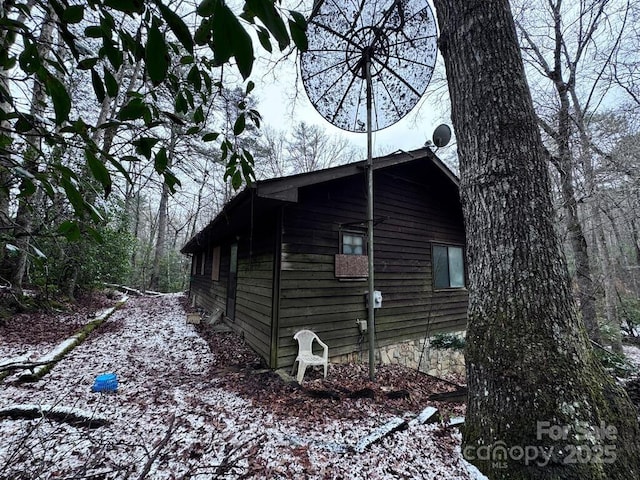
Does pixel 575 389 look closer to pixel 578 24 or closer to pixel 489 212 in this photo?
pixel 489 212

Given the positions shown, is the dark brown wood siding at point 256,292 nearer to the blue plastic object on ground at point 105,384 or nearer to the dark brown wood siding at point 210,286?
the dark brown wood siding at point 210,286

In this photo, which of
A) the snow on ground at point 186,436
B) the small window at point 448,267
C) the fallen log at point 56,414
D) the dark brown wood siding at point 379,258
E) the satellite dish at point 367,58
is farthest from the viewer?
the small window at point 448,267

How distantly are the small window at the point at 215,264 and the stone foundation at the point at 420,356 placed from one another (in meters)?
5.07

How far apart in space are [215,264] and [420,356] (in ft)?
21.2

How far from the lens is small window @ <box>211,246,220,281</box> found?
8570 millimetres

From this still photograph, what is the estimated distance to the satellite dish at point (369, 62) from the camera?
3.63 m

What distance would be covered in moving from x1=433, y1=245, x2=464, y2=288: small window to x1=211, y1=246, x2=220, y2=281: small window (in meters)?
6.15

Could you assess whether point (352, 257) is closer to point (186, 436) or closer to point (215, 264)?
point (186, 436)

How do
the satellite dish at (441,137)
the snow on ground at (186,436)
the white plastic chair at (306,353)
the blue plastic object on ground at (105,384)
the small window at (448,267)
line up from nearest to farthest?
1. the snow on ground at (186,436)
2. the blue plastic object on ground at (105,384)
3. the white plastic chair at (306,353)
4. the satellite dish at (441,137)
5. the small window at (448,267)

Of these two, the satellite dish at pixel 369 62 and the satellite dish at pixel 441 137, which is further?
the satellite dish at pixel 441 137

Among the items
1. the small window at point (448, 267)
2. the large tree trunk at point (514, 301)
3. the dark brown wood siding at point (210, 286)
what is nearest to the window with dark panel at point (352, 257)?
the small window at point (448, 267)

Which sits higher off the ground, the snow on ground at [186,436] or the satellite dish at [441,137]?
the satellite dish at [441,137]

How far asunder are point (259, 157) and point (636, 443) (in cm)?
1778

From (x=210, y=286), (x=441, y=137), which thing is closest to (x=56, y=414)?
(x=441, y=137)
